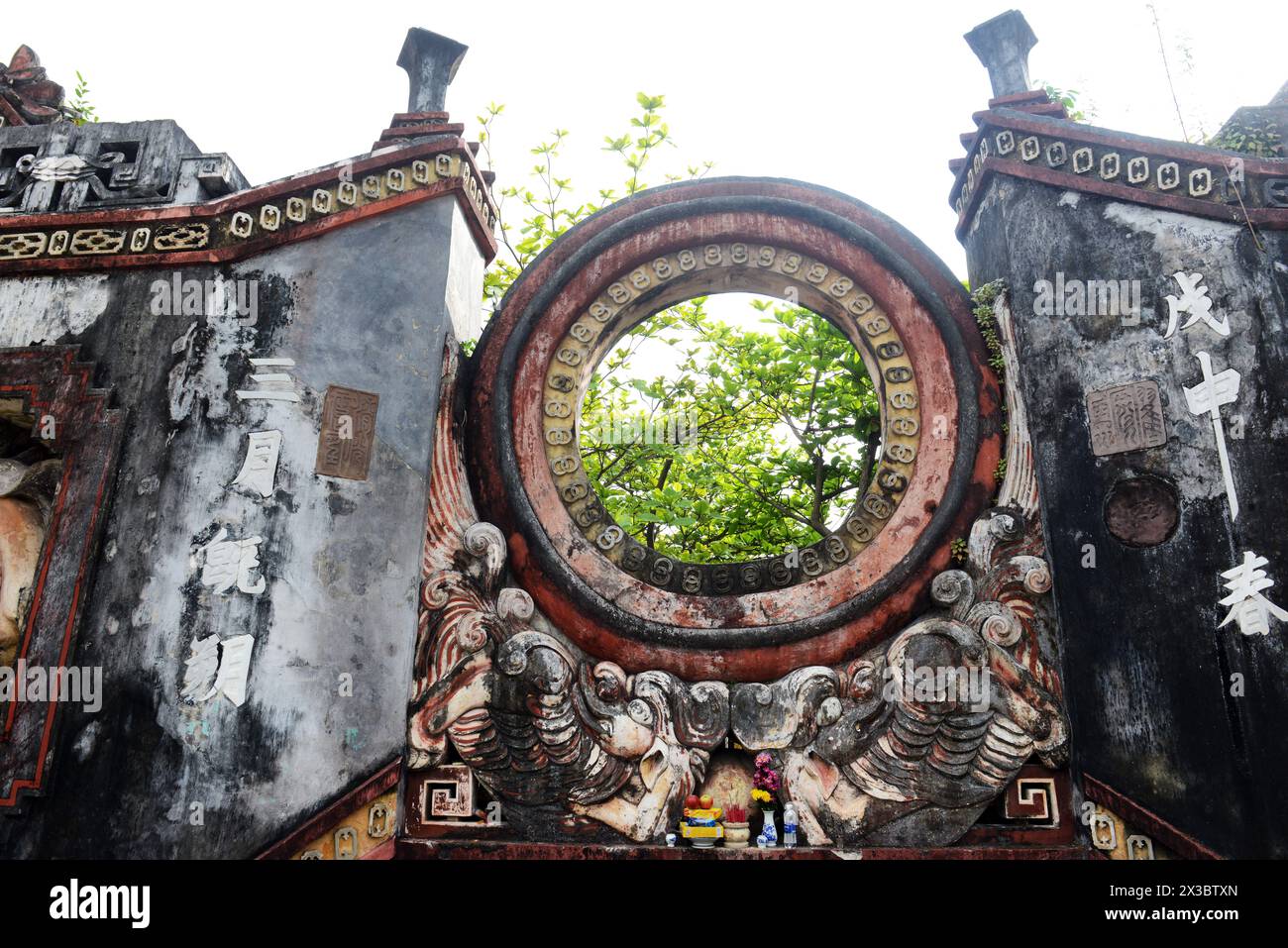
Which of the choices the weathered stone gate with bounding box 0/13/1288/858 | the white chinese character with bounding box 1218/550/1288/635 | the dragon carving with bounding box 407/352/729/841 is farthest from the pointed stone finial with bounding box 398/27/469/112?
the white chinese character with bounding box 1218/550/1288/635

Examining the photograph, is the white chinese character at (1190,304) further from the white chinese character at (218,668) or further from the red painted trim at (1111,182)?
the white chinese character at (218,668)

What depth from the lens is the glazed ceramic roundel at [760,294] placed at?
16.1 feet

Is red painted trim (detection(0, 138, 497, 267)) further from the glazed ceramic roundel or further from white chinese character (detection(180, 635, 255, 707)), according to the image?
white chinese character (detection(180, 635, 255, 707))

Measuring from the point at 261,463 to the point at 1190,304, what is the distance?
4984 mm

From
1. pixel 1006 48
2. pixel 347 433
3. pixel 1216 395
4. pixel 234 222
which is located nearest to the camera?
pixel 1216 395

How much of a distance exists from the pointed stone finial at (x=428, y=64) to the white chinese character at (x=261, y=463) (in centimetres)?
247

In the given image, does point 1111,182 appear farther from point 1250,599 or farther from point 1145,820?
point 1145,820

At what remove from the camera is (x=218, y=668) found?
4.60m

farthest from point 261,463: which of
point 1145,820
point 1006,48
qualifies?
point 1006,48

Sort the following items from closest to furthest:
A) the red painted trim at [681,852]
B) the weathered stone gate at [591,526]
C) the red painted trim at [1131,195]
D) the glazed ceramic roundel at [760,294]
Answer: the red painted trim at [681,852], the weathered stone gate at [591,526], the red painted trim at [1131,195], the glazed ceramic roundel at [760,294]

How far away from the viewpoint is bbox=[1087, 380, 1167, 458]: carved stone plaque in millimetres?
4609

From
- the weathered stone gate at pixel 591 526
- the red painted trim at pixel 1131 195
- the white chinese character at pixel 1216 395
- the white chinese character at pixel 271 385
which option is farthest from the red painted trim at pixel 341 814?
the red painted trim at pixel 1131 195
